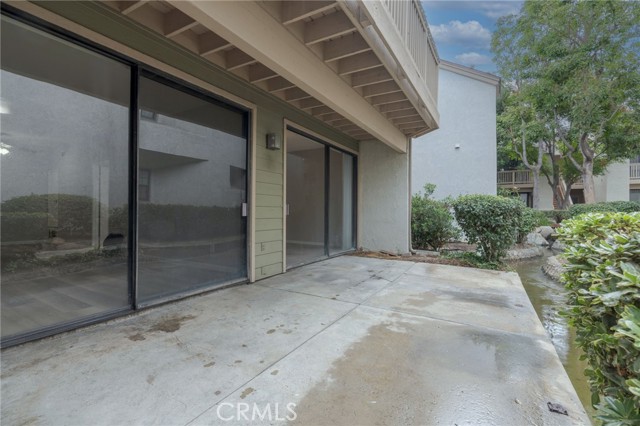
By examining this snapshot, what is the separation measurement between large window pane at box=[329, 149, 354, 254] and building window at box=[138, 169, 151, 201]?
382 cm

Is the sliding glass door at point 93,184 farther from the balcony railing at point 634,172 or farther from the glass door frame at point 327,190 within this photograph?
the balcony railing at point 634,172

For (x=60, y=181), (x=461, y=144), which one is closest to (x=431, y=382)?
(x=60, y=181)

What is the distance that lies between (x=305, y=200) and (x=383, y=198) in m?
1.96

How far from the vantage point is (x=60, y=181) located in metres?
2.42

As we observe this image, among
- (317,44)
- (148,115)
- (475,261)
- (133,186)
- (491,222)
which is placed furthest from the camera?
(475,261)

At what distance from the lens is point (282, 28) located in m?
2.64

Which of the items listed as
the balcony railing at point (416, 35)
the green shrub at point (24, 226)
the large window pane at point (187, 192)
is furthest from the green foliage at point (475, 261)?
the green shrub at point (24, 226)

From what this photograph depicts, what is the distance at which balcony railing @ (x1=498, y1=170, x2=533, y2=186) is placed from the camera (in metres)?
18.4

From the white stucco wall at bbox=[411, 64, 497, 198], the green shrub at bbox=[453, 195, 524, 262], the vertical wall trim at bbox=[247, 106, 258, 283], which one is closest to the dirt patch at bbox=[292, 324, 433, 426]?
the vertical wall trim at bbox=[247, 106, 258, 283]

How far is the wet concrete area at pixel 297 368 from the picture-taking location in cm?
157

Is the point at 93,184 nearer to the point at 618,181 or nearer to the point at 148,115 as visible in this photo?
the point at 148,115

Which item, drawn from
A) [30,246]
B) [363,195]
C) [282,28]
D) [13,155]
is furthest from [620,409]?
[363,195]

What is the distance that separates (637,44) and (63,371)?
1759 centimetres

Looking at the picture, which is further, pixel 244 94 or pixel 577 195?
pixel 577 195
